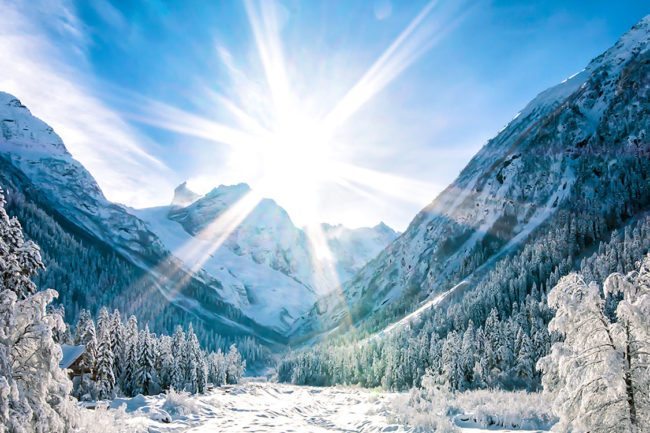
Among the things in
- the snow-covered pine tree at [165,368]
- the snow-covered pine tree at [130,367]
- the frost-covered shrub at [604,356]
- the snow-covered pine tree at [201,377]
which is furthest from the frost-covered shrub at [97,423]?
the snow-covered pine tree at [201,377]

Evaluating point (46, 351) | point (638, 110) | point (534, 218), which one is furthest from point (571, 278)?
point (638, 110)

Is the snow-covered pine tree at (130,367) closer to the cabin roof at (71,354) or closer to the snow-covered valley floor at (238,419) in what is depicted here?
the cabin roof at (71,354)

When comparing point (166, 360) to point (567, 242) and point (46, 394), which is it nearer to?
point (46, 394)

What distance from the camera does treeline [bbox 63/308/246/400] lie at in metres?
49.3

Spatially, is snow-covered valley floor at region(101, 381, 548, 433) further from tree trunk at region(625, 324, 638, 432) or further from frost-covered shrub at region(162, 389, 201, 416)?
tree trunk at region(625, 324, 638, 432)

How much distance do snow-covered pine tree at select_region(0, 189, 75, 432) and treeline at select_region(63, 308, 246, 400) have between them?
38774mm

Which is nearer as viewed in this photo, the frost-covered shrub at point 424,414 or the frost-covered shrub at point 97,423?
the frost-covered shrub at point 97,423

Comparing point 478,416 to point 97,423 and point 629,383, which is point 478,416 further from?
point 97,423

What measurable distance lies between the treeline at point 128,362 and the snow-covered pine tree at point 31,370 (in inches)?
1527

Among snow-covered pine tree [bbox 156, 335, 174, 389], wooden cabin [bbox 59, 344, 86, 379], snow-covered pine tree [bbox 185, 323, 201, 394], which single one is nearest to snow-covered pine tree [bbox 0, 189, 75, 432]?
wooden cabin [bbox 59, 344, 86, 379]

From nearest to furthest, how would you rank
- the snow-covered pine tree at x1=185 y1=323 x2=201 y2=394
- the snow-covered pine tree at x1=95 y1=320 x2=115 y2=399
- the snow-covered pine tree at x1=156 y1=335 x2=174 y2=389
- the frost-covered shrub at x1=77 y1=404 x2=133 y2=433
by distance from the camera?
the frost-covered shrub at x1=77 y1=404 x2=133 y2=433, the snow-covered pine tree at x1=95 y1=320 x2=115 y2=399, the snow-covered pine tree at x1=185 y1=323 x2=201 y2=394, the snow-covered pine tree at x1=156 y1=335 x2=174 y2=389

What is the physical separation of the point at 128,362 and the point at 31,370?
54633mm

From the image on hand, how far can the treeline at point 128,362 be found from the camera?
49312mm

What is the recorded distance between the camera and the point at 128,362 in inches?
2411
